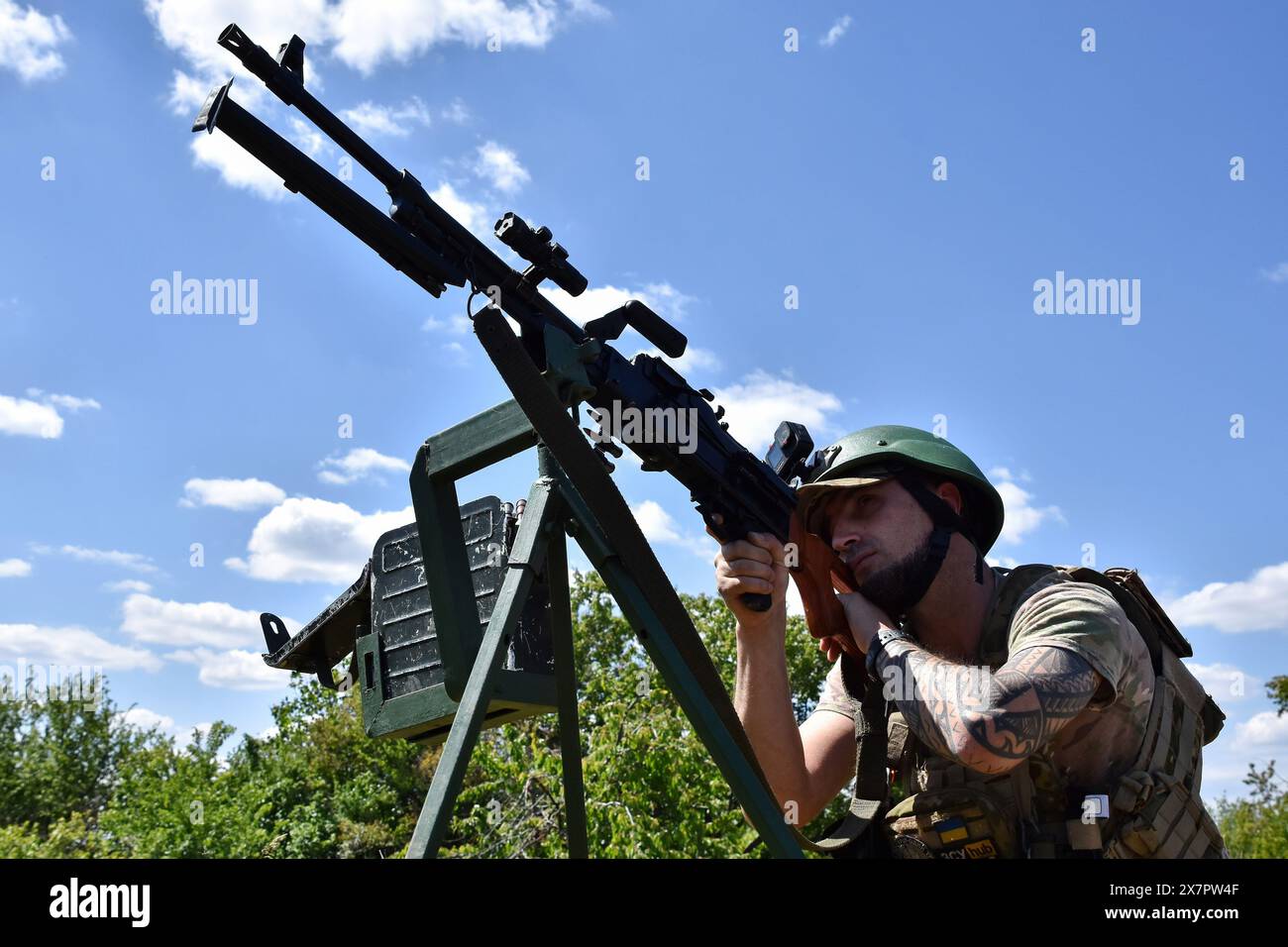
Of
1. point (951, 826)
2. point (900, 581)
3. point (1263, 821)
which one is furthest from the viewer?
point (1263, 821)

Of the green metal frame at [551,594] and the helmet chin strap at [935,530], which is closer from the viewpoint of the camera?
the green metal frame at [551,594]

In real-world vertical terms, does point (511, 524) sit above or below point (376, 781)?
above

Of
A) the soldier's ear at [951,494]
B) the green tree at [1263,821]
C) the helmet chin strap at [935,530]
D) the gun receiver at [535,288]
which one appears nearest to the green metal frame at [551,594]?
the gun receiver at [535,288]

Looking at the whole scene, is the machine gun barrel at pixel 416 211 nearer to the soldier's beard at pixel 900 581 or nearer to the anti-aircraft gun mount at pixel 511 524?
the anti-aircraft gun mount at pixel 511 524

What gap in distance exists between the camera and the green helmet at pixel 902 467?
4199 millimetres

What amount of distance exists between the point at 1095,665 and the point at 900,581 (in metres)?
0.79

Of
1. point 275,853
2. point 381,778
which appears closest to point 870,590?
point 275,853

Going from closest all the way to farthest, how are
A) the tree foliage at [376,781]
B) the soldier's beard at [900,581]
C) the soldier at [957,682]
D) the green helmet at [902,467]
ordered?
1. the soldier at [957,682]
2. the soldier's beard at [900,581]
3. the green helmet at [902,467]
4. the tree foliage at [376,781]

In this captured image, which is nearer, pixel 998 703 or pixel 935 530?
pixel 998 703

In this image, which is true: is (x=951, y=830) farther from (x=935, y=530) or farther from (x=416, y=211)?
(x=416, y=211)

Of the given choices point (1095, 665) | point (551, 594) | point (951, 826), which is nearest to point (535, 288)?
point (551, 594)

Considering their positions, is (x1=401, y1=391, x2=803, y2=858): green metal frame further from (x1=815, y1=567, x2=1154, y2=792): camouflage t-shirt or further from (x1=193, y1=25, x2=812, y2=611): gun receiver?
(x1=815, y1=567, x2=1154, y2=792): camouflage t-shirt

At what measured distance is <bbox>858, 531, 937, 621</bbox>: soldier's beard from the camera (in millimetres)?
4027

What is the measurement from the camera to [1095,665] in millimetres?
3404
